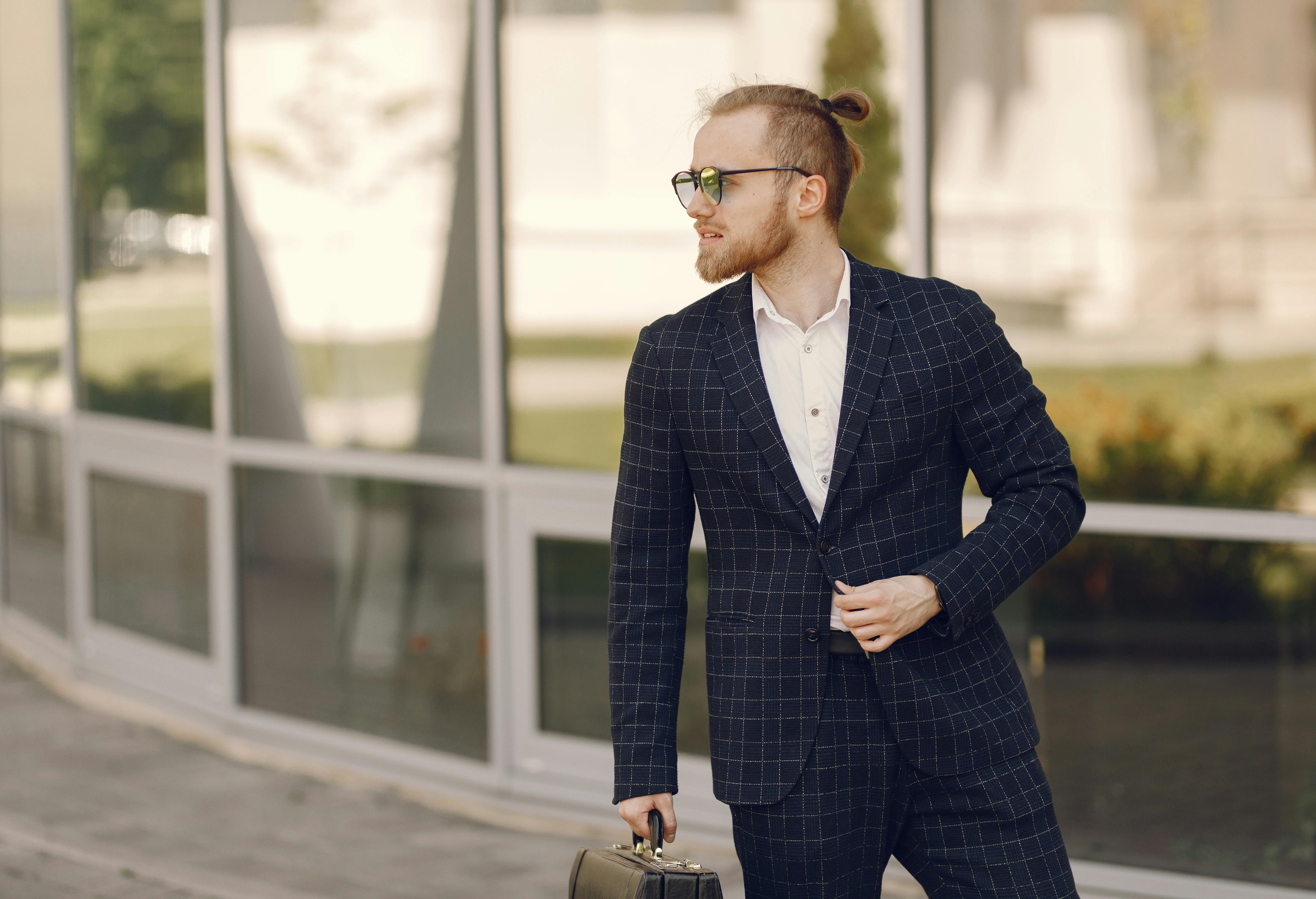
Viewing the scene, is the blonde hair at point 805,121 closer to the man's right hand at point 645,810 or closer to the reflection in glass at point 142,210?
the man's right hand at point 645,810

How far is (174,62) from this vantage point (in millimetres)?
6312

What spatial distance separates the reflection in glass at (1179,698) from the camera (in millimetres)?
3979

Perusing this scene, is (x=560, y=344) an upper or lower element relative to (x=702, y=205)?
lower

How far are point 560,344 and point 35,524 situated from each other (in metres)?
4.43

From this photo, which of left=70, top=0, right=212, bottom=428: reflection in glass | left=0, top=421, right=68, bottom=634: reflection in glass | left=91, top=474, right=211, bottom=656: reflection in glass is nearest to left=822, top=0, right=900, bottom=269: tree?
left=70, top=0, right=212, bottom=428: reflection in glass

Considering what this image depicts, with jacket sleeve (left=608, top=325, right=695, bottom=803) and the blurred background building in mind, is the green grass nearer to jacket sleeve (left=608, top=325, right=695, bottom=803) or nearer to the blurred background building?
the blurred background building

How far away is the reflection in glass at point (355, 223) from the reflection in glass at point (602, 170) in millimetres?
239

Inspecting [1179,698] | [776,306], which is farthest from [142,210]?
[776,306]

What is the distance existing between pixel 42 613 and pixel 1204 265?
6.26 meters

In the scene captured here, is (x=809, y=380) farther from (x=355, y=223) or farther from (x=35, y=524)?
(x=35, y=524)

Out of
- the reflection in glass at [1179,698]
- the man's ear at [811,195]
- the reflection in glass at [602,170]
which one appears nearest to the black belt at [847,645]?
the man's ear at [811,195]

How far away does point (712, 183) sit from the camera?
2.30m

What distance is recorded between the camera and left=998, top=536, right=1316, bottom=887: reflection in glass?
13.1 feet

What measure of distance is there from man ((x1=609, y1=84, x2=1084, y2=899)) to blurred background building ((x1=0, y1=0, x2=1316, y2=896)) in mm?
982
